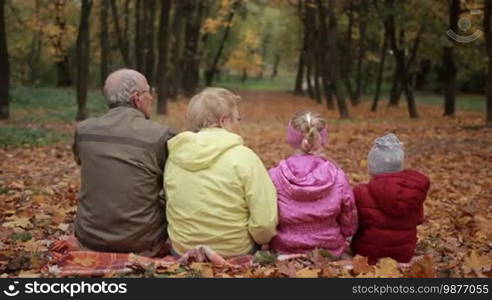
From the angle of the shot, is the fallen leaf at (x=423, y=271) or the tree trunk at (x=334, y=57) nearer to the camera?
the fallen leaf at (x=423, y=271)

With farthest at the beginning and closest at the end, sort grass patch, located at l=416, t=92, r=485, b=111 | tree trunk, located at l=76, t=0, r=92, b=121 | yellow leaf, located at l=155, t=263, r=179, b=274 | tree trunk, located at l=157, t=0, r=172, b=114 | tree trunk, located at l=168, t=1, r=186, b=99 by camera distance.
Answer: grass patch, located at l=416, t=92, r=485, b=111
tree trunk, located at l=168, t=1, r=186, b=99
tree trunk, located at l=157, t=0, r=172, b=114
tree trunk, located at l=76, t=0, r=92, b=121
yellow leaf, located at l=155, t=263, r=179, b=274

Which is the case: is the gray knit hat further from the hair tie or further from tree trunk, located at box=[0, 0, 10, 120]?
tree trunk, located at box=[0, 0, 10, 120]

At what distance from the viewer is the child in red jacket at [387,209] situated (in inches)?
193

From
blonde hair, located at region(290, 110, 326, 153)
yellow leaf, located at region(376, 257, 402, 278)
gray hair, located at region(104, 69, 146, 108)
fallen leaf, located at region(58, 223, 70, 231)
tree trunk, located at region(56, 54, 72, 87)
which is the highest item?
gray hair, located at region(104, 69, 146, 108)

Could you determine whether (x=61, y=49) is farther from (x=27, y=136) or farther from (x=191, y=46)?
(x=27, y=136)

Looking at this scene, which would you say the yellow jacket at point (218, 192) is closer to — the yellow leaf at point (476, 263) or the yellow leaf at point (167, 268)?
the yellow leaf at point (167, 268)

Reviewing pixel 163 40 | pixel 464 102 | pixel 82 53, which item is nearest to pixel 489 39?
pixel 163 40

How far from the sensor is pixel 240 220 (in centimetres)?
504

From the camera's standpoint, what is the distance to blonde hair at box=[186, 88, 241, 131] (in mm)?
4977

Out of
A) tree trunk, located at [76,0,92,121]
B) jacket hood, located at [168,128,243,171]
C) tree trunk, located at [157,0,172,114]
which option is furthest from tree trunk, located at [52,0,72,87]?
jacket hood, located at [168,128,243,171]

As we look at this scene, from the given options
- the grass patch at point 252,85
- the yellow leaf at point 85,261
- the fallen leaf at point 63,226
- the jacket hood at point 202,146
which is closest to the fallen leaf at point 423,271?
the jacket hood at point 202,146

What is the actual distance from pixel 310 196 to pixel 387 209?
581mm

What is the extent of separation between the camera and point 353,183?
10.2 meters

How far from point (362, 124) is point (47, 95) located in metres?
19.3
